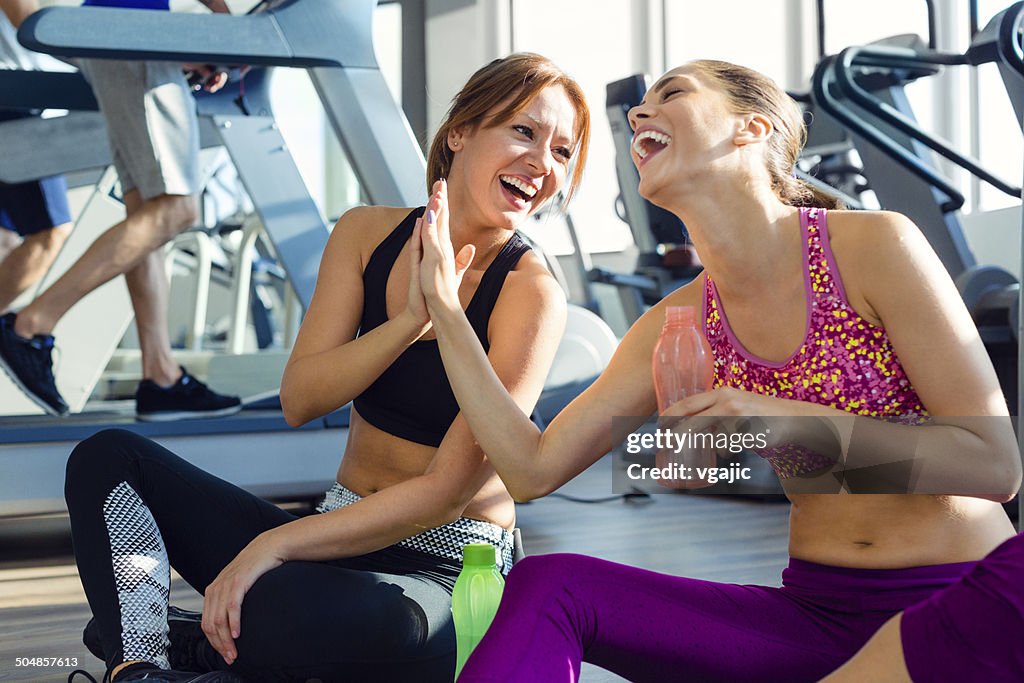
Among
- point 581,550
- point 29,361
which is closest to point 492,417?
point 581,550

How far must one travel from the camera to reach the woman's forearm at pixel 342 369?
50.4 inches

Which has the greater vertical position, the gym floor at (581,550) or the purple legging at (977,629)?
the purple legging at (977,629)

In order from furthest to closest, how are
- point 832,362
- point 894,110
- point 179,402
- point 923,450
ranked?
point 894,110, point 179,402, point 832,362, point 923,450

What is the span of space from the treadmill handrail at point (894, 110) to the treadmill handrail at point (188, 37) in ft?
5.14

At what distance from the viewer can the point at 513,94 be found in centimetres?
142

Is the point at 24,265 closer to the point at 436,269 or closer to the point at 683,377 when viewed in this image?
the point at 436,269

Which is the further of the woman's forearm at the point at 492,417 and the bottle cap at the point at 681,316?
the woman's forearm at the point at 492,417

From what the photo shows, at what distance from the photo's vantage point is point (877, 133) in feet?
11.3

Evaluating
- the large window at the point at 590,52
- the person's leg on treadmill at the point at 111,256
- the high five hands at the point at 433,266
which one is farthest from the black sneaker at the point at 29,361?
the large window at the point at 590,52

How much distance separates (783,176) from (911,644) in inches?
21.2

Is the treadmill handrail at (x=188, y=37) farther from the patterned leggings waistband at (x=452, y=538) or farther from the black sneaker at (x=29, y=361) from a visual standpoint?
the patterned leggings waistband at (x=452, y=538)

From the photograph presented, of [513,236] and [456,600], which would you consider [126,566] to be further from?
[513,236]

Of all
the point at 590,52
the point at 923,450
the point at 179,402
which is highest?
the point at 590,52

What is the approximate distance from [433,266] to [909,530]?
1.85ft
